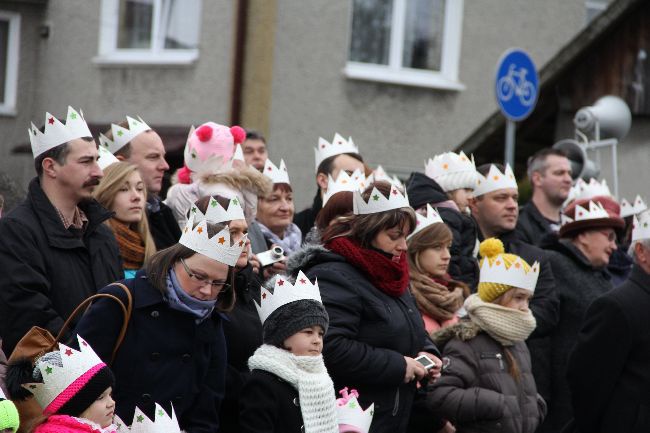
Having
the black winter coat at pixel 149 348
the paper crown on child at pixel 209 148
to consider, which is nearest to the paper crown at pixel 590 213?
the paper crown on child at pixel 209 148

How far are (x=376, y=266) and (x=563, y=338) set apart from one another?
258 centimetres

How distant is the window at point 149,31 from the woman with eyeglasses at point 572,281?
29.0 feet

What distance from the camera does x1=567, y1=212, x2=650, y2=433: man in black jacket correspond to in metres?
6.53

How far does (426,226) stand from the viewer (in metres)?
7.15

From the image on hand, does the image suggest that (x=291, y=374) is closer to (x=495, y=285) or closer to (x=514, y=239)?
(x=495, y=285)

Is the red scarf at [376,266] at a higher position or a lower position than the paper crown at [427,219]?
lower

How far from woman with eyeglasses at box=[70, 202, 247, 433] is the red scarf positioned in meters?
0.99

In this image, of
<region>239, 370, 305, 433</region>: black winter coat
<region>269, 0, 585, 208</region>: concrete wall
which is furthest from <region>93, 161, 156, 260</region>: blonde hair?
<region>269, 0, 585, 208</region>: concrete wall

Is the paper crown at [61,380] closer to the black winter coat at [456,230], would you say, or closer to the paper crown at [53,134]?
the paper crown at [53,134]

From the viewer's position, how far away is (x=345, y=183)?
299 inches

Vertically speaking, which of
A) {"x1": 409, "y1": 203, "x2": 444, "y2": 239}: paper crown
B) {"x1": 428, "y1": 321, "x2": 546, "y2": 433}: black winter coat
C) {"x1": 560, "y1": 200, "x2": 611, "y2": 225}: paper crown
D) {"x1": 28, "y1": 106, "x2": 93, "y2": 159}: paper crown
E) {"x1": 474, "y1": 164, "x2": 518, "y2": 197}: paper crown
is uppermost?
{"x1": 28, "y1": 106, "x2": 93, "y2": 159}: paper crown

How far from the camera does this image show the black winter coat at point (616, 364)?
6.53 meters

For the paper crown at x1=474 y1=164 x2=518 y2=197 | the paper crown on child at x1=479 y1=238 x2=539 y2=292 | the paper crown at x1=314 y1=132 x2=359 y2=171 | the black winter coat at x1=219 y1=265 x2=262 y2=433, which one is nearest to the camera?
the black winter coat at x1=219 y1=265 x2=262 y2=433

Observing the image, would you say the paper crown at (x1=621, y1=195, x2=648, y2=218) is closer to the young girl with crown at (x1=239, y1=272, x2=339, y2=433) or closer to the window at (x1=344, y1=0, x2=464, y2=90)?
the young girl with crown at (x1=239, y1=272, x2=339, y2=433)
